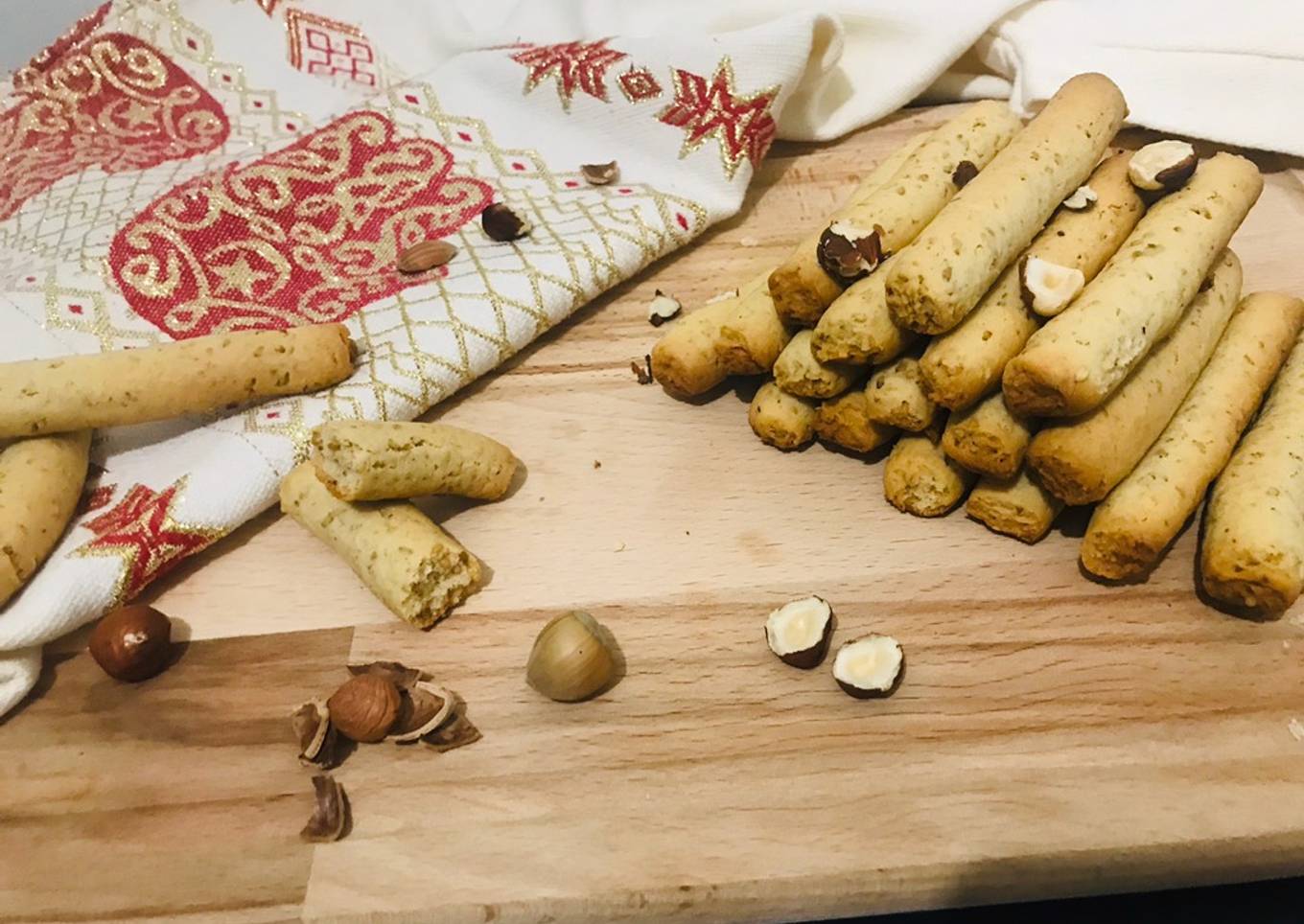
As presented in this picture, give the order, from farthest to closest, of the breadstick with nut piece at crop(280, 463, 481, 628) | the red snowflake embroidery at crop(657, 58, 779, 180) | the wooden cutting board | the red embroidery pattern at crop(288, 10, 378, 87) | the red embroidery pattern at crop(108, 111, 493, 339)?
the red embroidery pattern at crop(288, 10, 378, 87) < the red snowflake embroidery at crop(657, 58, 779, 180) < the red embroidery pattern at crop(108, 111, 493, 339) < the breadstick with nut piece at crop(280, 463, 481, 628) < the wooden cutting board

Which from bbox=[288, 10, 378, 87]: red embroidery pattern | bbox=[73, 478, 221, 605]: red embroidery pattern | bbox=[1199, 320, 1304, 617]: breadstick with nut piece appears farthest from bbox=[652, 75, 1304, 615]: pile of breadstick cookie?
bbox=[288, 10, 378, 87]: red embroidery pattern

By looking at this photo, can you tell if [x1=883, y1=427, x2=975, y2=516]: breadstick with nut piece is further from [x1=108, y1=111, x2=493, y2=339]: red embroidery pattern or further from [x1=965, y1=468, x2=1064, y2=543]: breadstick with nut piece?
[x1=108, y1=111, x2=493, y2=339]: red embroidery pattern

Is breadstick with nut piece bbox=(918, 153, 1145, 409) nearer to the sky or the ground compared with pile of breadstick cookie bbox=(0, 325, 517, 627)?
nearer to the sky

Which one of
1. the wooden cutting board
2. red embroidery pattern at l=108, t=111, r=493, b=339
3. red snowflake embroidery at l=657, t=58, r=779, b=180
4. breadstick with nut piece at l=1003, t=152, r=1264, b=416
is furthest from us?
red snowflake embroidery at l=657, t=58, r=779, b=180

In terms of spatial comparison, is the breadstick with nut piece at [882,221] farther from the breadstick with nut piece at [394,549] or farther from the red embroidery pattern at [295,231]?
the red embroidery pattern at [295,231]

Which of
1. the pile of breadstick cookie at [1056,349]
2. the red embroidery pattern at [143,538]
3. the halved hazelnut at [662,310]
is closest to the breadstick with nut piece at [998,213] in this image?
the pile of breadstick cookie at [1056,349]

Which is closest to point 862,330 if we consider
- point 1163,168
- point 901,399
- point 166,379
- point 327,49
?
point 901,399

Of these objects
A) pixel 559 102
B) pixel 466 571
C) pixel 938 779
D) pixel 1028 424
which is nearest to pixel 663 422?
pixel 466 571

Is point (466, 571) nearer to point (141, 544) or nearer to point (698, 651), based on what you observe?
point (698, 651)

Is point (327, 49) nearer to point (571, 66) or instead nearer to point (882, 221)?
point (571, 66)
